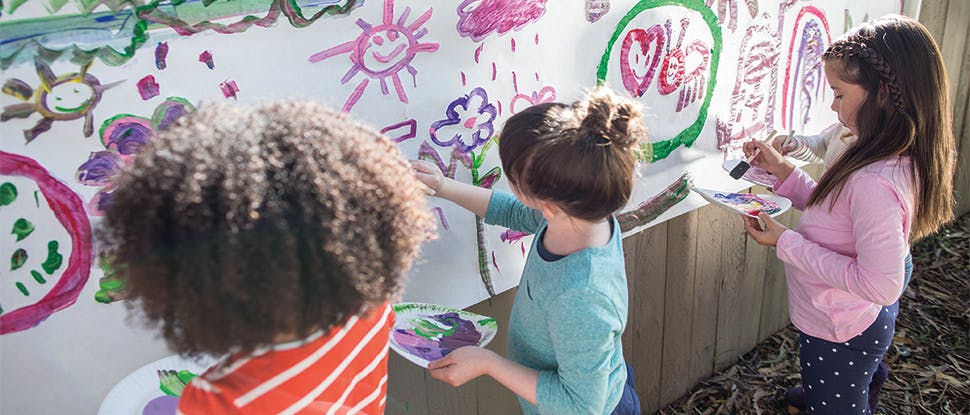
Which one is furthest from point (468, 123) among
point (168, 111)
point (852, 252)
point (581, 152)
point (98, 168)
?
point (852, 252)

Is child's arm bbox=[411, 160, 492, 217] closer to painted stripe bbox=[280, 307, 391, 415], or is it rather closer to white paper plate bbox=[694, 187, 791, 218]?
painted stripe bbox=[280, 307, 391, 415]

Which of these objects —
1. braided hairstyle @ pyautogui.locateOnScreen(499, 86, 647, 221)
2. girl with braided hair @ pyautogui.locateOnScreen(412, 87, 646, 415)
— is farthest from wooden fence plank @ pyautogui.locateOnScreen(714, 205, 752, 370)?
braided hairstyle @ pyautogui.locateOnScreen(499, 86, 647, 221)

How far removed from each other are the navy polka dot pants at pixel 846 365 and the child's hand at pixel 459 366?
1.14 metres

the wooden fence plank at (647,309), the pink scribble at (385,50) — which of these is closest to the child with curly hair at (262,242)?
the pink scribble at (385,50)

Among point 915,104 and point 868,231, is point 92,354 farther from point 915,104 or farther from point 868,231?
point 915,104

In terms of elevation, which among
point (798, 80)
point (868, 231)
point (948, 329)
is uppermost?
point (798, 80)

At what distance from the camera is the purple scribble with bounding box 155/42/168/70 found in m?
1.13

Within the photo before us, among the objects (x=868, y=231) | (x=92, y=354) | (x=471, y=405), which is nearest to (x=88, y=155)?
(x=92, y=354)

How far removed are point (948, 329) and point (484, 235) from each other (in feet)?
8.17

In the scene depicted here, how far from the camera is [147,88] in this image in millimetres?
1140

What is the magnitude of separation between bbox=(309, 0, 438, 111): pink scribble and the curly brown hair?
487mm

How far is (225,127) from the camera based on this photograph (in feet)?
2.77

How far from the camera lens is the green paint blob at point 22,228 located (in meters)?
1.09

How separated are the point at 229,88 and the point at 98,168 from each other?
9.6 inches
